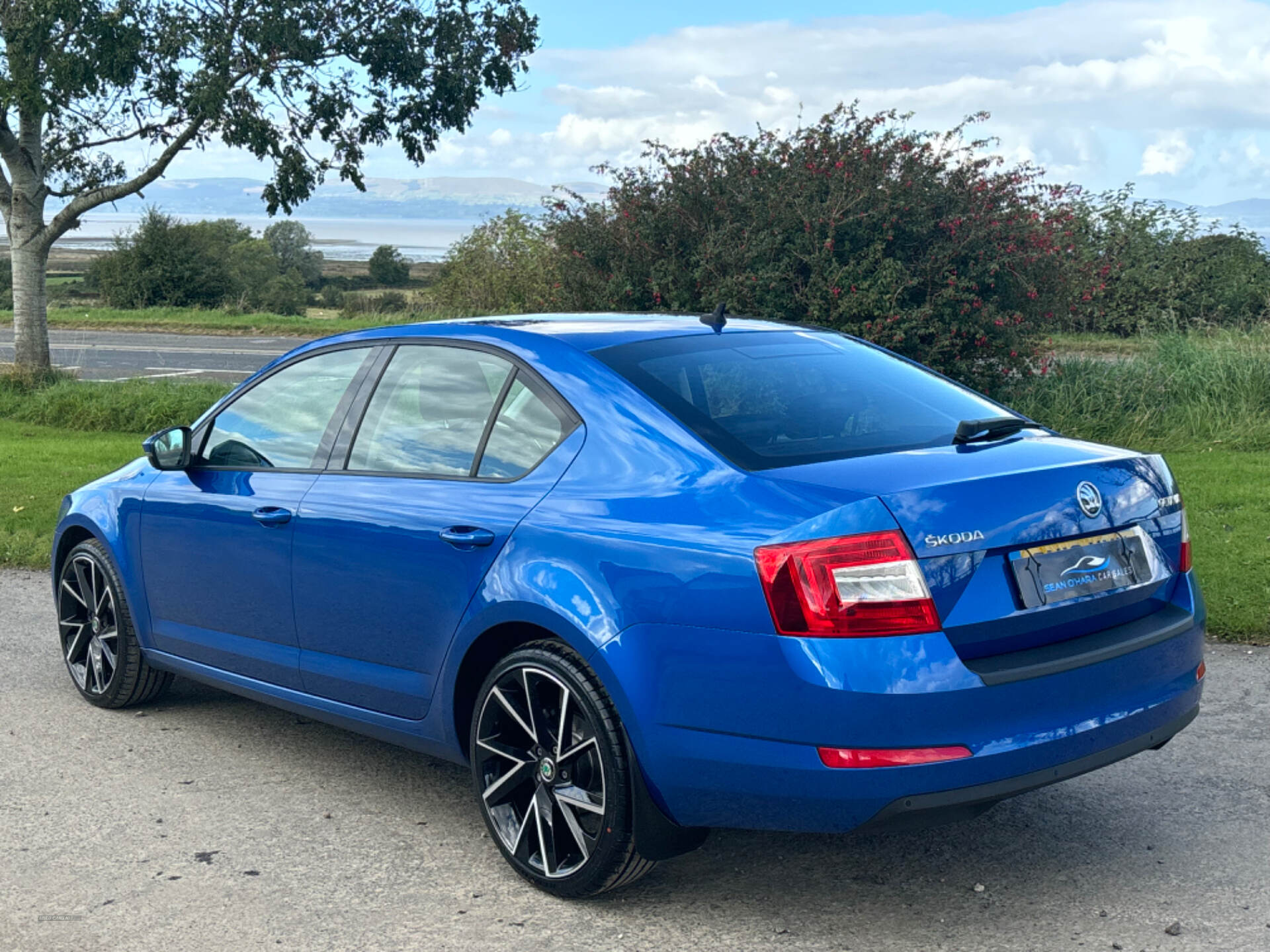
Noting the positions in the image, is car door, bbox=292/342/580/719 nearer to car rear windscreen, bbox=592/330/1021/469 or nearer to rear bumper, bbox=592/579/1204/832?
car rear windscreen, bbox=592/330/1021/469

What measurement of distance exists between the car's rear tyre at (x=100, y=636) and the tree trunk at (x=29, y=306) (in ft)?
44.3

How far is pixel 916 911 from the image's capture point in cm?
383

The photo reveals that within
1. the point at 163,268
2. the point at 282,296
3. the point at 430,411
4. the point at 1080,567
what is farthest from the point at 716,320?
the point at 282,296

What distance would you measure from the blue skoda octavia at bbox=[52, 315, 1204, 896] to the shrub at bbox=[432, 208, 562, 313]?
24.4m

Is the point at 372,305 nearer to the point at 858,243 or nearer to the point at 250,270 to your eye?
the point at 250,270

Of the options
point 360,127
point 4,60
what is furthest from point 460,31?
point 4,60

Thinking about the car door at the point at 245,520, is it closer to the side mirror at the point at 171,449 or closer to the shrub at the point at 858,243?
the side mirror at the point at 171,449

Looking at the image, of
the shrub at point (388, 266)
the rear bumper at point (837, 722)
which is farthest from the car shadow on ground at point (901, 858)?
the shrub at point (388, 266)

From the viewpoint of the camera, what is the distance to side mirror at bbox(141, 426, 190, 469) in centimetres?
544

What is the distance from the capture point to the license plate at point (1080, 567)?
355 centimetres

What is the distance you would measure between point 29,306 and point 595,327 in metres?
16.0

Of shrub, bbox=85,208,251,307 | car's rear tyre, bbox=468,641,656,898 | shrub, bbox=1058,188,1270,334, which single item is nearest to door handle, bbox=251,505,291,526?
car's rear tyre, bbox=468,641,656,898

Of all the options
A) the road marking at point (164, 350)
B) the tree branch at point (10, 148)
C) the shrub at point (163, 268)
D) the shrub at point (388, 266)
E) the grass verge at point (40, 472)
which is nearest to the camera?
the grass verge at point (40, 472)

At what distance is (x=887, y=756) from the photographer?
336cm
